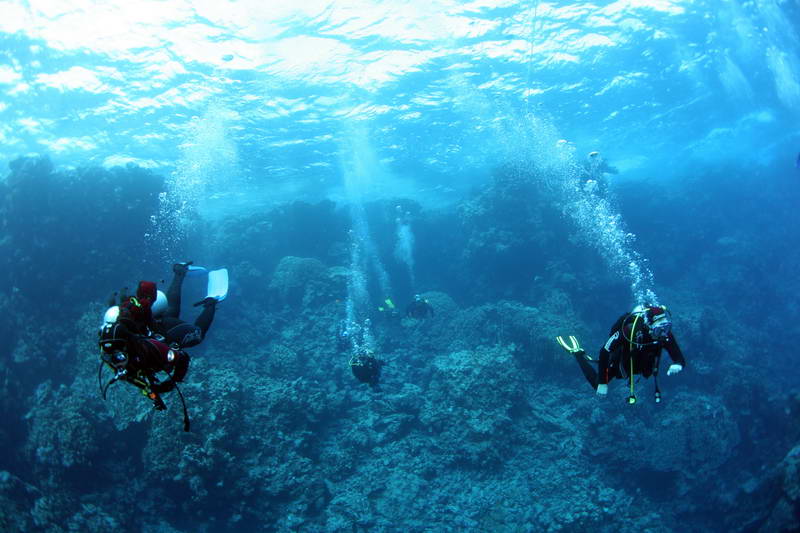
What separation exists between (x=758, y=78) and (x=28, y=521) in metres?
35.8

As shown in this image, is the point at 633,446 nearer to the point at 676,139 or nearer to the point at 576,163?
the point at 576,163

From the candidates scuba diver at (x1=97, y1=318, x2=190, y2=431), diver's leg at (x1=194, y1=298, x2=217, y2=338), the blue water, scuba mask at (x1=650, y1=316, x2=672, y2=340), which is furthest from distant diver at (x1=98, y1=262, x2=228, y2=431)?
the blue water

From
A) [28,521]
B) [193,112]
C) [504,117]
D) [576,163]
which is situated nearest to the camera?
[28,521]

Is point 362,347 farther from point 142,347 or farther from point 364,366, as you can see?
point 142,347

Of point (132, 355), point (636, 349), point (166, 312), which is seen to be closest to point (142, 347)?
point (132, 355)

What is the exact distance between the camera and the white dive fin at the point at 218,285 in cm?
547

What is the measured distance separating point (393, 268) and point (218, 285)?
1995cm

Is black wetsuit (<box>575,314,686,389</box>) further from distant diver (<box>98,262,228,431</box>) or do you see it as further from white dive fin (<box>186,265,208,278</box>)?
white dive fin (<box>186,265,208,278</box>)

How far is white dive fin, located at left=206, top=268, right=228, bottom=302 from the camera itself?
18.0 ft

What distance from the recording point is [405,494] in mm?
9734

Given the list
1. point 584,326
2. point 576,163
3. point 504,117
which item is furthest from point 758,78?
point 584,326

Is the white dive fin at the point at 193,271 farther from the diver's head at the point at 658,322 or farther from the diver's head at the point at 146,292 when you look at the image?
the diver's head at the point at 658,322

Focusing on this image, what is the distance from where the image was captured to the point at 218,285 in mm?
5613

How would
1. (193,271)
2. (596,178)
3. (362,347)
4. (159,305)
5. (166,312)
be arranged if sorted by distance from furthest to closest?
(596,178), (362,347), (193,271), (166,312), (159,305)
